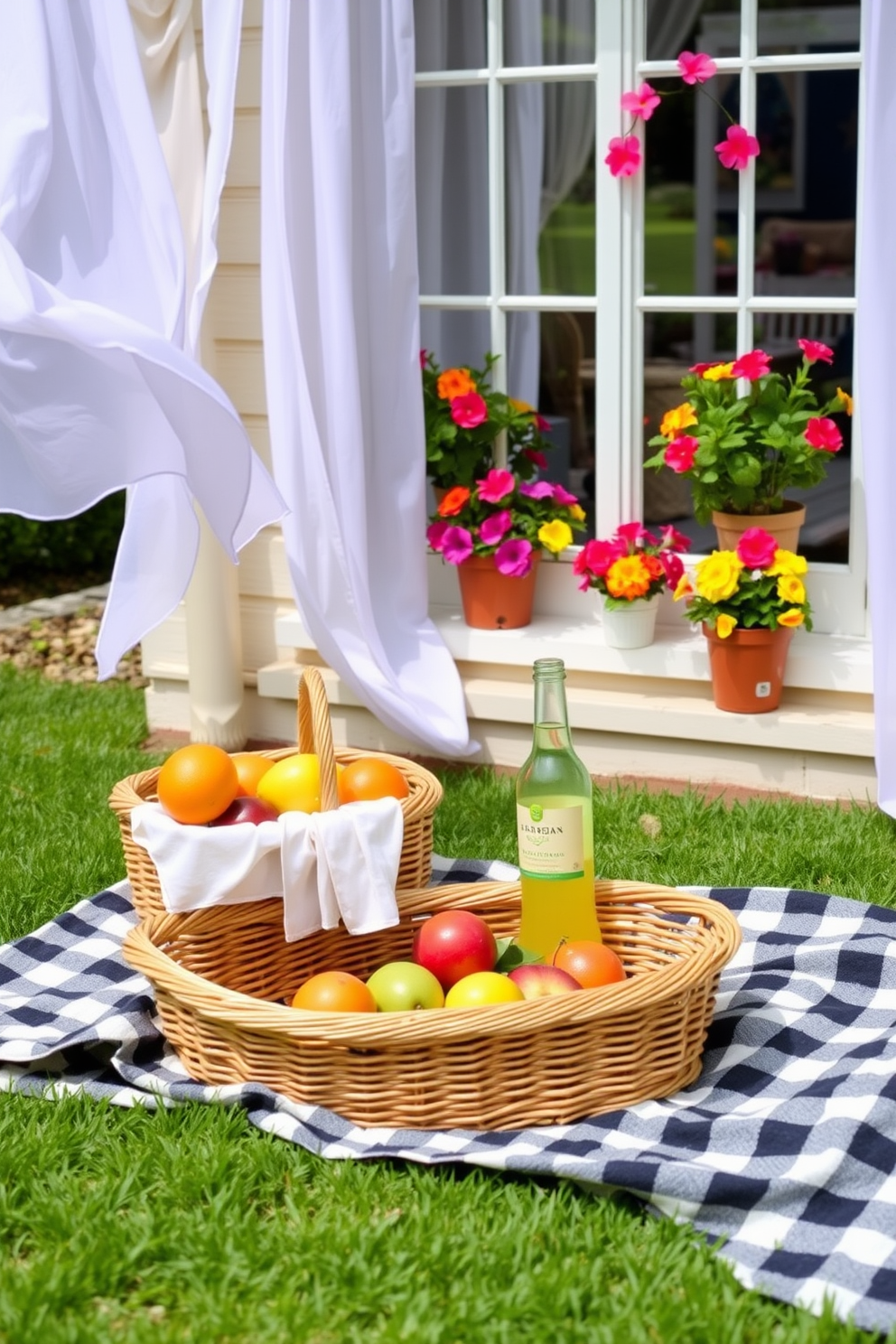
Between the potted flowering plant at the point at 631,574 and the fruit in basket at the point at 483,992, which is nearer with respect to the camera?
the fruit in basket at the point at 483,992

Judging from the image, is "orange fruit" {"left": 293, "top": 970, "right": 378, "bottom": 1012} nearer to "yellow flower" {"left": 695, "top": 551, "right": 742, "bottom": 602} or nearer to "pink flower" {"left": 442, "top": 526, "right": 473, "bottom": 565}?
"yellow flower" {"left": 695, "top": 551, "right": 742, "bottom": 602}

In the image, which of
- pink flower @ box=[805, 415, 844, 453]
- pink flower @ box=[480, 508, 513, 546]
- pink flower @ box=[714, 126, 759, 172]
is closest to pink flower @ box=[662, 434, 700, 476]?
pink flower @ box=[805, 415, 844, 453]

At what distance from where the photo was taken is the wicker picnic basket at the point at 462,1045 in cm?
205

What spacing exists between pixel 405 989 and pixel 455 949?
13cm

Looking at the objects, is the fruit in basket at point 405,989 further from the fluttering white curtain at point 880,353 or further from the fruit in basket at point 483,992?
the fluttering white curtain at point 880,353

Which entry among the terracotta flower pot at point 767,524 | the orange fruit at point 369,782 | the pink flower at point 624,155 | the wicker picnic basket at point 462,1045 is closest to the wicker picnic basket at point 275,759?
the orange fruit at point 369,782

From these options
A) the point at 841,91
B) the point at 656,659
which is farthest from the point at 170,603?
the point at 841,91

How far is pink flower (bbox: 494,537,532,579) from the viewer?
379 centimetres

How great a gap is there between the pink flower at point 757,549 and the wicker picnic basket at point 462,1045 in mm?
1249

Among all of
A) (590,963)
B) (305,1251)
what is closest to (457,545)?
(590,963)

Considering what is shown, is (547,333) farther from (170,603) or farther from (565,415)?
(170,603)

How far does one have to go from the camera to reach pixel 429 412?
3963mm

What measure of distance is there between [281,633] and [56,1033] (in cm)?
172

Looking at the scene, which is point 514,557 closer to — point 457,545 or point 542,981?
point 457,545
